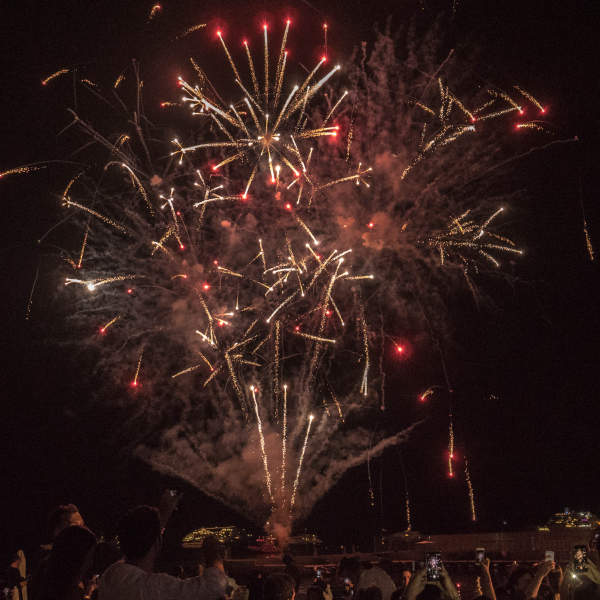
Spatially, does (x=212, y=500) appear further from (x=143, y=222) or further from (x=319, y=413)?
(x=143, y=222)

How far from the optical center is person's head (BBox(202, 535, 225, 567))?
2.50 meters

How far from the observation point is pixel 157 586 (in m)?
2.13

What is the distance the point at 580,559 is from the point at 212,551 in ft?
6.53

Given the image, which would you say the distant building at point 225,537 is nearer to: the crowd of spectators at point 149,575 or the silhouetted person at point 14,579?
the silhouetted person at point 14,579

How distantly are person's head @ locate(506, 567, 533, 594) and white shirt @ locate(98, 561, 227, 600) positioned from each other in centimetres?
289

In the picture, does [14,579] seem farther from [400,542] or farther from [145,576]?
[400,542]

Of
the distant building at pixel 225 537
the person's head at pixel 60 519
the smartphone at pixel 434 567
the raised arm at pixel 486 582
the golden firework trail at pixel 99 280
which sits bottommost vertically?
the distant building at pixel 225 537

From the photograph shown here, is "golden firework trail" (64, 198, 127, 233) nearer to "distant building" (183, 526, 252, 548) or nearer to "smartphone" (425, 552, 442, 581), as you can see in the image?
"distant building" (183, 526, 252, 548)

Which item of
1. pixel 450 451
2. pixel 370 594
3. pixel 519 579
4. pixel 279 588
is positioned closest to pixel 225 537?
pixel 450 451

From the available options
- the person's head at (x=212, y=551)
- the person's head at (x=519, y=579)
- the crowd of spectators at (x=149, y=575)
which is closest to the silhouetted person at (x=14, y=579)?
the crowd of spectators at (x=149, y=575)

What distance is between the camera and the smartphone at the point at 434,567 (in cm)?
314

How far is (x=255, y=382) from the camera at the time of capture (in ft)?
46.7

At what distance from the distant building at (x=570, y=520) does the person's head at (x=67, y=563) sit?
1423 centimetres

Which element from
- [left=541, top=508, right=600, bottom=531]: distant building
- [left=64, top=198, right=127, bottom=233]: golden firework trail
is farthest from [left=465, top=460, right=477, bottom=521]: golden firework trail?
[left=64, top=198, right=127, bottom=233]: golden firework trail
